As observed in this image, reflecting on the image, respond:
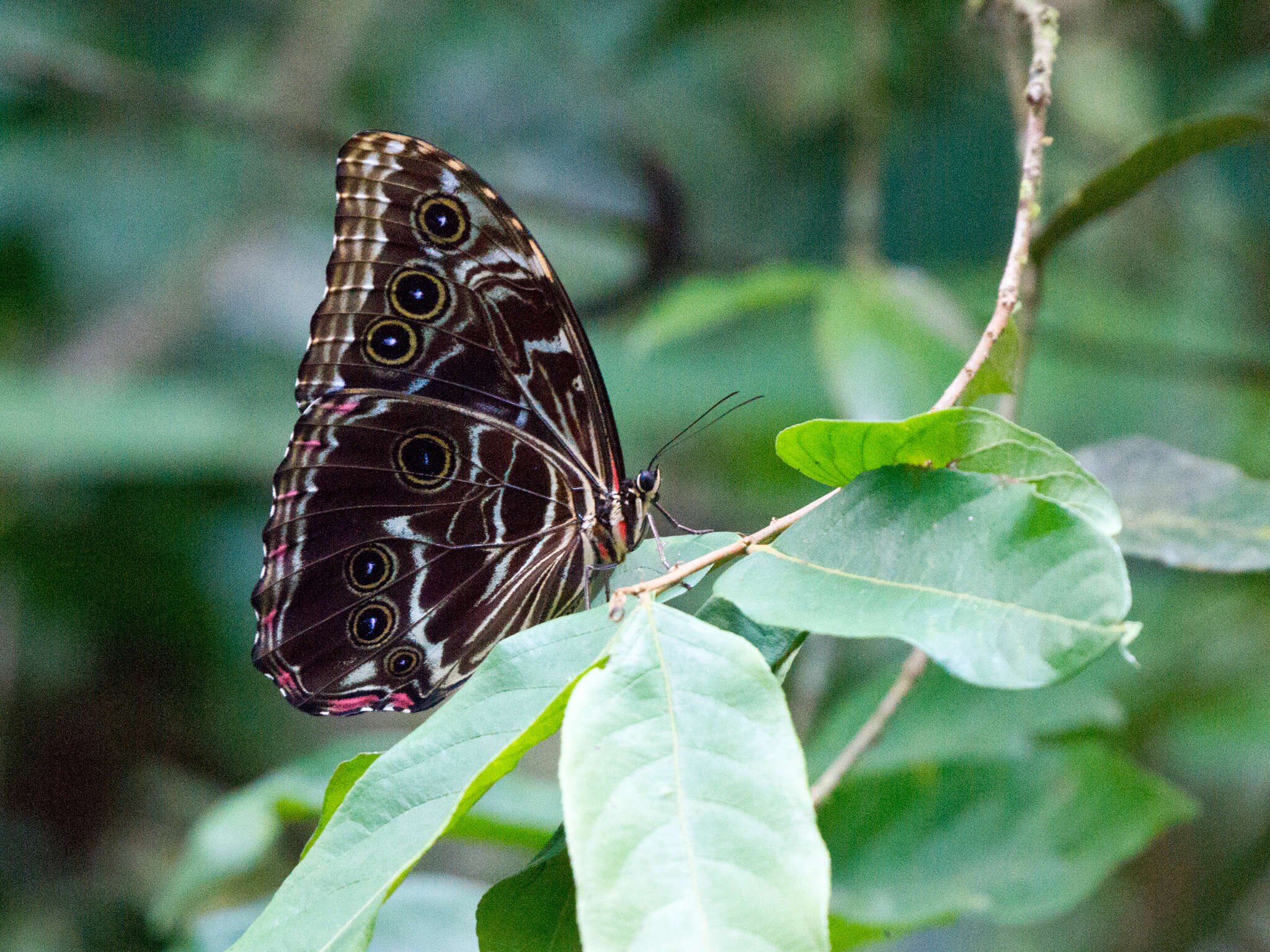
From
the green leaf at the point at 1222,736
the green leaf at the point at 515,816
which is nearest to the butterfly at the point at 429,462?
the green leaf at the point at 515,816

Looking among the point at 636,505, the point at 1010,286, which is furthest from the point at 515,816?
the point at 1010,286

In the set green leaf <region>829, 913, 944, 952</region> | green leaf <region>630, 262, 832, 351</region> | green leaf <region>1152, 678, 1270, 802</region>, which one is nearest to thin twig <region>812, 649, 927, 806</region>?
green leaf <region>829, 913, 944, 952</region>

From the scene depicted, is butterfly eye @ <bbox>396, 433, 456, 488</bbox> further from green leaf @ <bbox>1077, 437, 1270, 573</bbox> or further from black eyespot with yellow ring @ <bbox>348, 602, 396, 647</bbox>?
green leaf @ <bbox>1077, 437, 1270, 573</bbox>

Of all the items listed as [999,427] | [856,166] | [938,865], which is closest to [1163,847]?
[938,865]

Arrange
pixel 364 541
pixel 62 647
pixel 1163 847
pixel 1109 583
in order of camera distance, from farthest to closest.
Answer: pixel 62 647, pixel 1163 847, pixel 364 541, pixel 1109 583

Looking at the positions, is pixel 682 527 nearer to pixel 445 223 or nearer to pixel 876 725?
pixel 876 725

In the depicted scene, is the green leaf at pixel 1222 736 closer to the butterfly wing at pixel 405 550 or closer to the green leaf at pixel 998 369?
the butterfly wing at pixel 405 550

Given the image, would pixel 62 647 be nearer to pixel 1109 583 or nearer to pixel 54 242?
pixel 54 242
